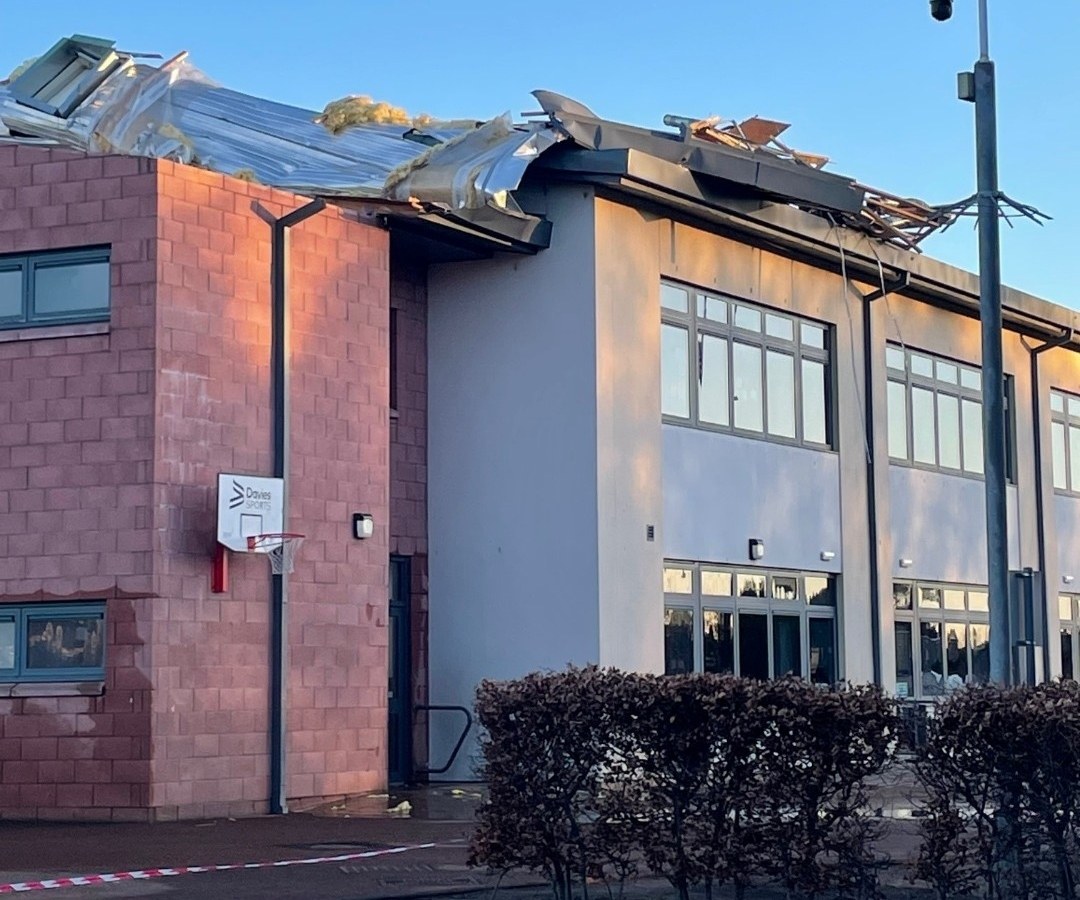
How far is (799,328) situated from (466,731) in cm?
783

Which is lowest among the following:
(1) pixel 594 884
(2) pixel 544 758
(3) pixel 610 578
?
(1) pixel 594 884

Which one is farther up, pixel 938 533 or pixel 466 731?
pixel 938 533

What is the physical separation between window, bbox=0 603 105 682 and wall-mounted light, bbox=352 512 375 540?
3034 mm

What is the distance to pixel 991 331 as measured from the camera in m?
13.0

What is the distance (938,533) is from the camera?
2775cm

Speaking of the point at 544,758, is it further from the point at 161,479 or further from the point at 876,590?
the point at 876,590

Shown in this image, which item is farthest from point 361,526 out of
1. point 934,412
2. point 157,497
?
point 934,412

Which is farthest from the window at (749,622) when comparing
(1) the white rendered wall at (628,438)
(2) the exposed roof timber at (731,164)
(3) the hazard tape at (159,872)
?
(3) the hazard tape at (159,872)

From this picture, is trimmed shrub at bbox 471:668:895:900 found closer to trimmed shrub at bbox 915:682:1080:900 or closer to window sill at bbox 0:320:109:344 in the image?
trimmed shrub at bbox 915:682:1080:900

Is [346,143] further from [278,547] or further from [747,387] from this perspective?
[747,387]

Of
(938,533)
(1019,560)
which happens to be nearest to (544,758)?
(938,533)

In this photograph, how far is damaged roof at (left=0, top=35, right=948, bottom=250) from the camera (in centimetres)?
1911

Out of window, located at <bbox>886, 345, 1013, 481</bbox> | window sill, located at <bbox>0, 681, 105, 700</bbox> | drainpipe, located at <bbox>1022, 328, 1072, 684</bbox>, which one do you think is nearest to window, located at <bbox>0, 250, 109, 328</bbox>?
window sill, located at <bbox>0, 681, 105, 700</bbox>

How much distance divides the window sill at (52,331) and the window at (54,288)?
0.19 feet
